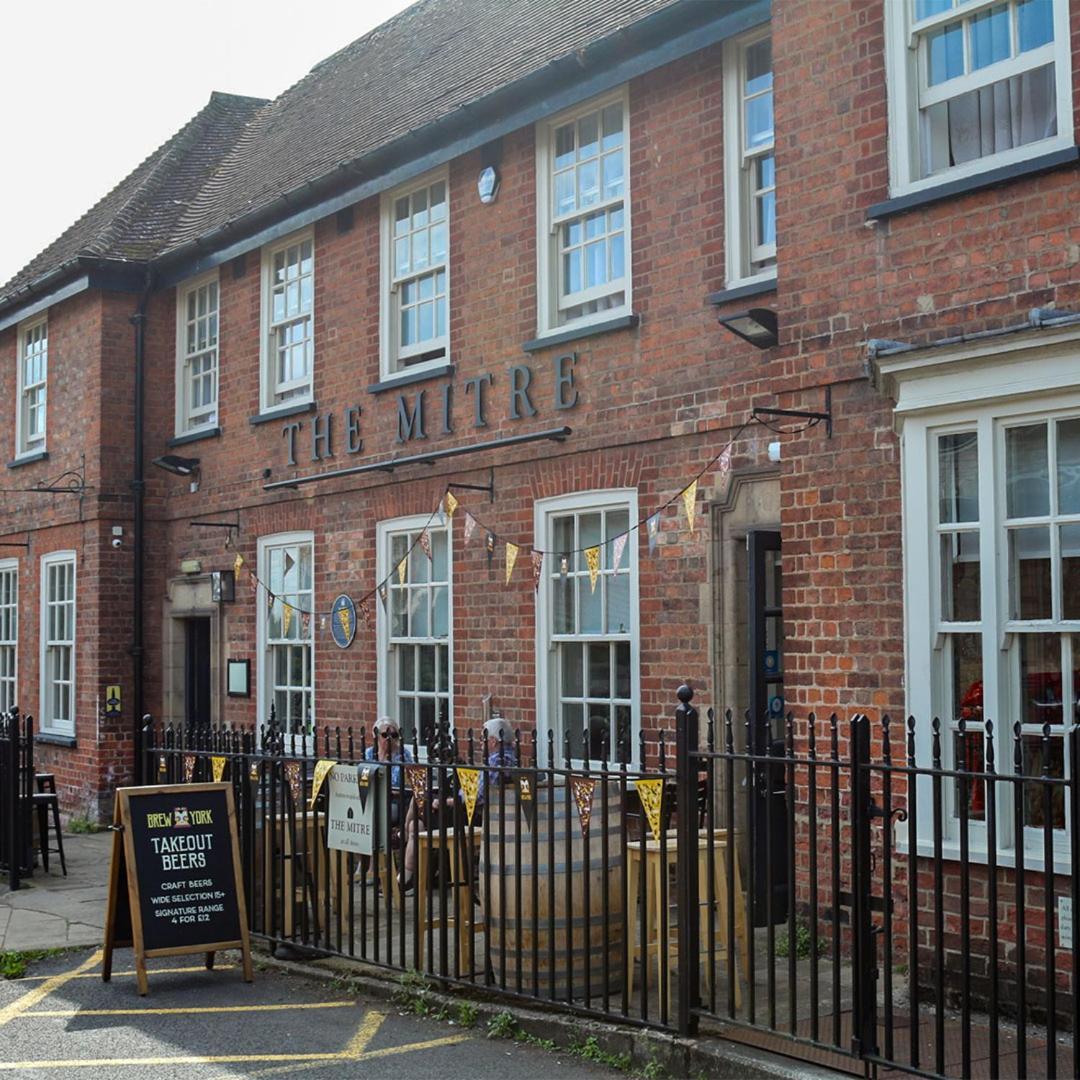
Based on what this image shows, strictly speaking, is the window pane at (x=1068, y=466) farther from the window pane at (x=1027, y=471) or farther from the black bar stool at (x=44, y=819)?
the black bar stool at (x=44, y=819)

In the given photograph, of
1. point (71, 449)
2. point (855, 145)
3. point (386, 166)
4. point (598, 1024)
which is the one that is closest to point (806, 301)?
point (855, 145)

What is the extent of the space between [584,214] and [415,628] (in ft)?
12.7

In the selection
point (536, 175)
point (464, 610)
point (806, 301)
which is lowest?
point (464, 610)

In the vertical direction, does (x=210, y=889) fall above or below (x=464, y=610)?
below

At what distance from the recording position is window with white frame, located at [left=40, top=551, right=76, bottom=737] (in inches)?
664

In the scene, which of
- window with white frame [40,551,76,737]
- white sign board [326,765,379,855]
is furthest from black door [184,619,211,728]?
white sign board [326,765,379,855]

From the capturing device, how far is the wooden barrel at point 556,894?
6926mm

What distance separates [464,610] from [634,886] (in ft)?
15.0

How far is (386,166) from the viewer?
12586 millimetres

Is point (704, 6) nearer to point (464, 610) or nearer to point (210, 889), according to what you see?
point (464, 610)

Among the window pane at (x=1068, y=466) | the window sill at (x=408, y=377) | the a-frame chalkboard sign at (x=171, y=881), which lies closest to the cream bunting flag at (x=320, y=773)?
the a-frame chalkboard sign at (x=171, y=881)

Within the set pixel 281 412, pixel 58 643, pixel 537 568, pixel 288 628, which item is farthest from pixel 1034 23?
pixel 58 643

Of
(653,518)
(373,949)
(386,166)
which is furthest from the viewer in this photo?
(386,166)

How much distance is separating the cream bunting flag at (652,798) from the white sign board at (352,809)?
1970 millimetres
